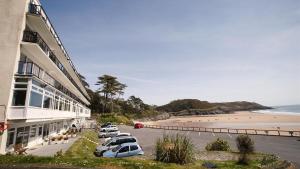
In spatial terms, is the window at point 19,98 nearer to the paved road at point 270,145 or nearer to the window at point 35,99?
the window at point 35,99

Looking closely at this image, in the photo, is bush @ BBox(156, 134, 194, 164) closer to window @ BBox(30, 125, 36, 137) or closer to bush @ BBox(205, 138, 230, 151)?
bush @ BBox(205, 138, 230, 151)

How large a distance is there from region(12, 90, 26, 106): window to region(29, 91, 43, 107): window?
607 millimetres

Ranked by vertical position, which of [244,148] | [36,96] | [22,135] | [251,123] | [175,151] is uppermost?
[36,96]

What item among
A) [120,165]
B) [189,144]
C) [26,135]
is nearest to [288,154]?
[189,144]

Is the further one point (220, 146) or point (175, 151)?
point (220, 146)

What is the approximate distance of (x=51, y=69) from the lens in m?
30.3

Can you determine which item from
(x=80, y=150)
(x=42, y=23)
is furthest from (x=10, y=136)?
(x=42, y=23)

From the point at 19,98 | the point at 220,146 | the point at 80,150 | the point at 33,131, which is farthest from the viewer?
the point at 33,131

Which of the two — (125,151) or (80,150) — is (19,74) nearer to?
(80,150)

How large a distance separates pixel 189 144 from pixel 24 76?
1333 cm

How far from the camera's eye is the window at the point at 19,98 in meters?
18.8

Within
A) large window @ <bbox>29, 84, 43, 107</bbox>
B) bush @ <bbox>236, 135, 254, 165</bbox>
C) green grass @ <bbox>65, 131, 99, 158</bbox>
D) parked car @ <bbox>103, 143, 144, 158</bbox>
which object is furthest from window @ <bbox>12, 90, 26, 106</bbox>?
bush @ <bbox>236, 135, 254, 165</bbox>

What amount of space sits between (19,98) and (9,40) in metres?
4.63

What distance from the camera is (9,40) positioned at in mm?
19406
